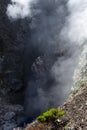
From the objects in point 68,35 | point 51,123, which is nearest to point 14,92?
point 68,35

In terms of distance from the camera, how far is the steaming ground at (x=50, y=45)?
1271 inches

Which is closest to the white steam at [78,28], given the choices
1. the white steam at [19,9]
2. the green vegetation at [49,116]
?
the white steam at [19,9]

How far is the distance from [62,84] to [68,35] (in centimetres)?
554

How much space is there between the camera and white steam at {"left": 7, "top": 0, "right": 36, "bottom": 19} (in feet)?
133

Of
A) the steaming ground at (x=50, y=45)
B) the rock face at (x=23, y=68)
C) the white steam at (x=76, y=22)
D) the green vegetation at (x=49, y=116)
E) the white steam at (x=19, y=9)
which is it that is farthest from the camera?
the white steam at (x=19, y=9)

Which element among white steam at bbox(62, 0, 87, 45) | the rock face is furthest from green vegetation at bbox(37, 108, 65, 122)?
white steam at bbox(62, 0, 87, 45)

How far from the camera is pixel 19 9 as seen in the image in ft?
133

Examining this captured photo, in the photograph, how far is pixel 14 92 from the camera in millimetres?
35406

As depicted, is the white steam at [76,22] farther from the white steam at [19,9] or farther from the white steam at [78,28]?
the white steam at [19,9]

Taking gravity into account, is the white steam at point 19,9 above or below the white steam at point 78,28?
above

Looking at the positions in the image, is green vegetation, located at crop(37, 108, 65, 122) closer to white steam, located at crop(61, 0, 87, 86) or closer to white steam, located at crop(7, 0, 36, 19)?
white steam, located at crop(61, 0, 87, 86)

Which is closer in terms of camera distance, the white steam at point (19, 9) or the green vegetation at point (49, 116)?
the green vegetation at point (49, 116)

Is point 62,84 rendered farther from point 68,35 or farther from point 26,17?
point 26,17

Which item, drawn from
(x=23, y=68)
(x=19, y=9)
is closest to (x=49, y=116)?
(x=23, y=68)
